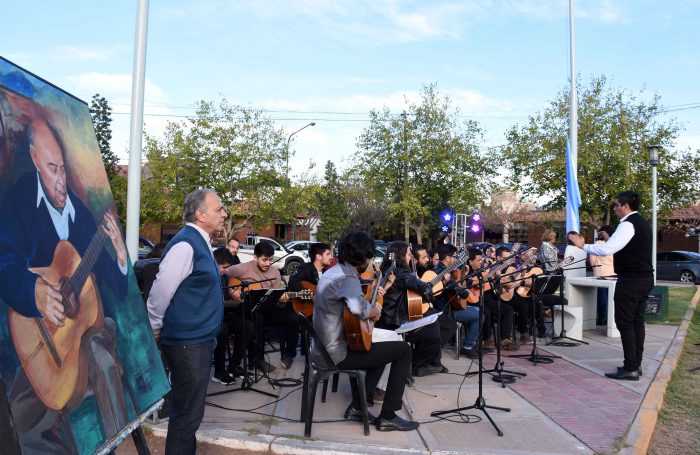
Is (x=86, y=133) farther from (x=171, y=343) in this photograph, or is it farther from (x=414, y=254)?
(x=414, y=254)

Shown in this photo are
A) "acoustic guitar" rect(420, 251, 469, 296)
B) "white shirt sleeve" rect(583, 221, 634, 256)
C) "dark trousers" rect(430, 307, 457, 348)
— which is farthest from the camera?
"dark trousers" rect(430, 307, 457, 348)

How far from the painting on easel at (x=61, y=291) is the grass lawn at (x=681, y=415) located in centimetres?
417

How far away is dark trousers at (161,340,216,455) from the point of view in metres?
3.54

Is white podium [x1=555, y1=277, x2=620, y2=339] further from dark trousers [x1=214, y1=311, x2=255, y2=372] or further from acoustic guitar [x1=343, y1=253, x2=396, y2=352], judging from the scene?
acoustic guitar [x1=343, y1=253, x2=396, y2=352]

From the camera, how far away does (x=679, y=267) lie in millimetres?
26469

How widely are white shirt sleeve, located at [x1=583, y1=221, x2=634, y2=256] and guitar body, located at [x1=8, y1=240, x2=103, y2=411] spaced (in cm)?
547

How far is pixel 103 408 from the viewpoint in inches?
94.5

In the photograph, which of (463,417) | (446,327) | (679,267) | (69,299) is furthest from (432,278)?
(679,267)

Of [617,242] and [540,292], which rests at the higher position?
[617,242]

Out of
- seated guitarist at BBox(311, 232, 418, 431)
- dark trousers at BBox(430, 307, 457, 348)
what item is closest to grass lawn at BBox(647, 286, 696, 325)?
dark trousers at BBox(430, 307, 457, 348)

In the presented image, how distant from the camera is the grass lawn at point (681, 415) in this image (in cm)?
483

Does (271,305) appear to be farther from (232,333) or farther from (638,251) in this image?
(638,251)

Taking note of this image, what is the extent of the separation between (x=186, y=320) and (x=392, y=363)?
2131mm

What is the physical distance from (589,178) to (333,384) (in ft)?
72.4
